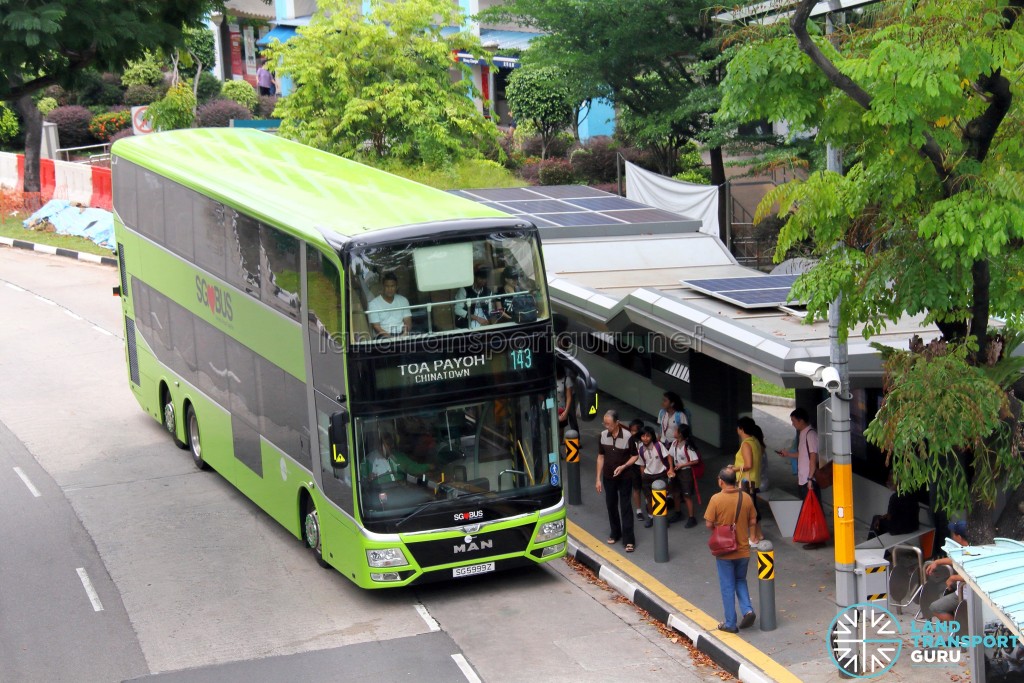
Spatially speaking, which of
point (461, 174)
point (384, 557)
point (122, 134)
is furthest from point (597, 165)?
point (384, 557)

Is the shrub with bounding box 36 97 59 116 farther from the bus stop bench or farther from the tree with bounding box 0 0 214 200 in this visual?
the bus stop bench

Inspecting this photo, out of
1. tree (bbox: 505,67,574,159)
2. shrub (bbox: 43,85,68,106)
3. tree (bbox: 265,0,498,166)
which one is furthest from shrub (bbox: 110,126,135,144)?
tree (bbox: 265,0,498,166)

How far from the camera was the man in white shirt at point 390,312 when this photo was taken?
39.5 ft

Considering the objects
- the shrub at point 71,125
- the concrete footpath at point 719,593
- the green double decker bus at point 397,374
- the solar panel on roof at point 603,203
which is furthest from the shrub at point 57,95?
the concrete footpath at point 719,593

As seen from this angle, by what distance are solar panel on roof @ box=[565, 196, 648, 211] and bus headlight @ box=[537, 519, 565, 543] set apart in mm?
8481

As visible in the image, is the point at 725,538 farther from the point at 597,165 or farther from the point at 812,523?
the point at 597,165

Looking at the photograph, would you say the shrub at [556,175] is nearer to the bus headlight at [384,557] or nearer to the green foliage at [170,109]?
the green foliage at [170,109]

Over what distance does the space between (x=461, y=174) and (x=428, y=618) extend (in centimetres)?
1869

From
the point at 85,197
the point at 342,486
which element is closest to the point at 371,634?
the point at 342,486

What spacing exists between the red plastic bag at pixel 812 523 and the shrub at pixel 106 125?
Result: 37.0 m

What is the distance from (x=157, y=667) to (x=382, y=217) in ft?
16.4

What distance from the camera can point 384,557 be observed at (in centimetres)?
1255

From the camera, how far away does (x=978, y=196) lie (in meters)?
9.79

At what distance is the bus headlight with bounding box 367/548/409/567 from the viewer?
12517 mm
